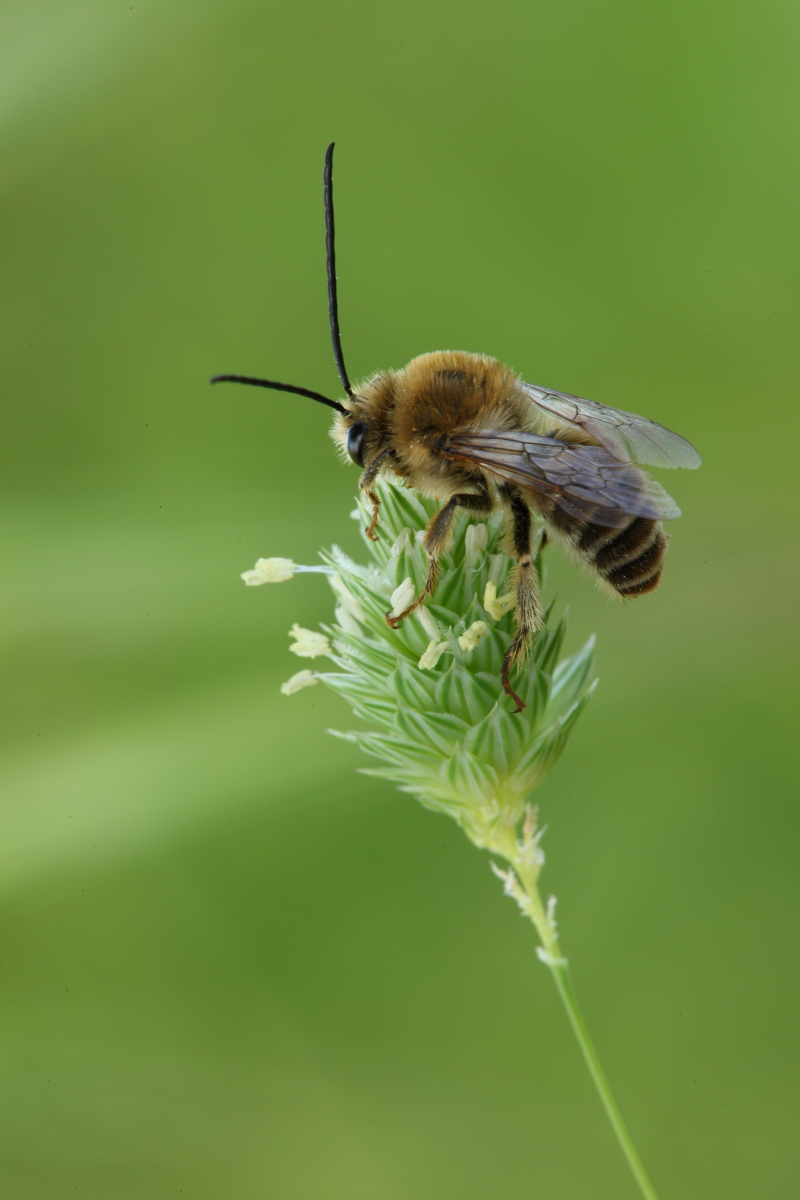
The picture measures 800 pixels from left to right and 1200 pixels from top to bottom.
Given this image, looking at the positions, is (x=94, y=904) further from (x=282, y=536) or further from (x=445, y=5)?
(x=445, y=5)

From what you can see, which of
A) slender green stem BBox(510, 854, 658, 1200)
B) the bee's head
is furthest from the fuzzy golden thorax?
slender green stem BBox(510, 854, 658, 1200)

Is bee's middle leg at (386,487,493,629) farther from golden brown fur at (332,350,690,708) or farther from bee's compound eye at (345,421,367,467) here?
bee's compound eye at (345,421,367,467)

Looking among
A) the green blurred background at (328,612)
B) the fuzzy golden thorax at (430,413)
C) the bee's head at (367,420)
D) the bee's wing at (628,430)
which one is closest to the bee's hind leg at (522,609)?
the fuzzy golden thorax at (430,413)

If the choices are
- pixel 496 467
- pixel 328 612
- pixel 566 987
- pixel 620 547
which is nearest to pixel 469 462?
pixel 496 467

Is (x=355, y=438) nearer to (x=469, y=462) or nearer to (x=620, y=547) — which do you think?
(x=469, y=462)

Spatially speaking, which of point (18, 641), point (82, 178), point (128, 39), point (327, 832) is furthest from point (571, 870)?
point (128, 39)

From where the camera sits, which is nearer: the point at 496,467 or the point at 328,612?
the point at 496,467

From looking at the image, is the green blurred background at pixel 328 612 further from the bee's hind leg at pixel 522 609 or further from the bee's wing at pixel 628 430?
the bee's hind leg at pixel 522 609
